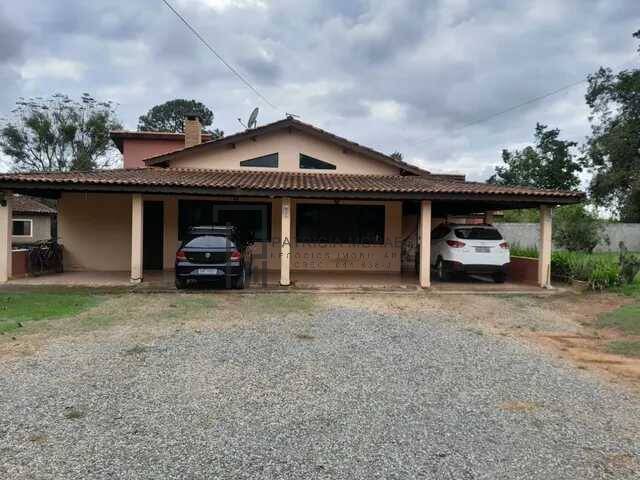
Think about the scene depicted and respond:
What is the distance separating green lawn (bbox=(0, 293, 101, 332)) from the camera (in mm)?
7743

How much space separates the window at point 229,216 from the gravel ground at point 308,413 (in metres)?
8.80

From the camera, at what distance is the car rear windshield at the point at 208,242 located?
1070 cm

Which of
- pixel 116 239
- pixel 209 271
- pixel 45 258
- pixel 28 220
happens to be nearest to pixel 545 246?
pixel 209 271

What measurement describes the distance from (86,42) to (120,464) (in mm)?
11717

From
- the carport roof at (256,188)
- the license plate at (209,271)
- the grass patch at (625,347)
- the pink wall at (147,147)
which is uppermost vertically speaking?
the pink wall at (147,147)

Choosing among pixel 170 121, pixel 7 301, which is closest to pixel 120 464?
pixel 7 301

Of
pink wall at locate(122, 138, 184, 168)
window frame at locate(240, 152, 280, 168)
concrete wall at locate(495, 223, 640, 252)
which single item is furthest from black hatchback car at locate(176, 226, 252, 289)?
concrete wall at locate(495, 223, 640, 252)

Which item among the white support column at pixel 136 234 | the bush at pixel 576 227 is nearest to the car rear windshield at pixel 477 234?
the white support column at pixel 136 234

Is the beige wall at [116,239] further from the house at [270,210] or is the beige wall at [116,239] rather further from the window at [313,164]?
the window at [313,164]

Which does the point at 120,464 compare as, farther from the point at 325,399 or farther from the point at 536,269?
the point at 536,269

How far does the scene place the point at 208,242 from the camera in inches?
421

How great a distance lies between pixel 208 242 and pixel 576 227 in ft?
55.0

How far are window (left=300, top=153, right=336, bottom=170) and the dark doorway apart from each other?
4876mm

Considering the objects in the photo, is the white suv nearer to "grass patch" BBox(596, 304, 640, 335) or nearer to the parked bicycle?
"grass patch" BBox(596, 304, 640, 335)
